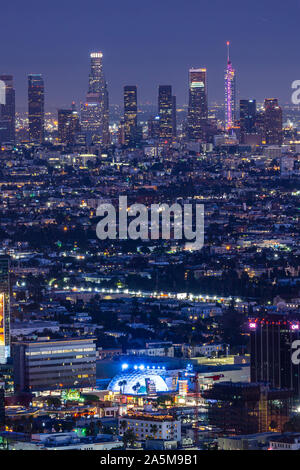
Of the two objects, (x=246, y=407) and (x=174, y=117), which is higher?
(x=174, y=117)

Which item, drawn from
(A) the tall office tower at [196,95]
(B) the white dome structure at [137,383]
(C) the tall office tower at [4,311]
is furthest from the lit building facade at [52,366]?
(A) the tall office tower at [196,95]

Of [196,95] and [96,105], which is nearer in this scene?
[196,95]

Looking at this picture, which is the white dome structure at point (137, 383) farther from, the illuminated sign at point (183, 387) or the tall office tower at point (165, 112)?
the tall office tower at point (165, 112)

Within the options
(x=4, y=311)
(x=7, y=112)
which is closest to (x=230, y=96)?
(x=7, y=112)

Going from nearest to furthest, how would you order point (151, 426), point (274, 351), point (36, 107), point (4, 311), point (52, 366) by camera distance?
point (151, 426) < point (274, 351) < point (52, 366) < point (4, 311) < point (36, 107)

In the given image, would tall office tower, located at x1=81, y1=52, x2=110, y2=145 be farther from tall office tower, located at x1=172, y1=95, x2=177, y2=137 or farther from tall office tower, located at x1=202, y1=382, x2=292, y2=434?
tall office tower, located at x1=202, y1=382, x2=292, y2=434

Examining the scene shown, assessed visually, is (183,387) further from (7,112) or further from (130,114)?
(130,114)

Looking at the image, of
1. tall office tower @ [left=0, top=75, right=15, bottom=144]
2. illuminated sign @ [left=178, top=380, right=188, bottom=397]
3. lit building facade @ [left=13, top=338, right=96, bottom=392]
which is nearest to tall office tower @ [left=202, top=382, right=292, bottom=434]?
illuminated sign @ [left=178, top=380, right=188, bottom=397]

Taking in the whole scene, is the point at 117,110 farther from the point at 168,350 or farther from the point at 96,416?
the point at 96,416
